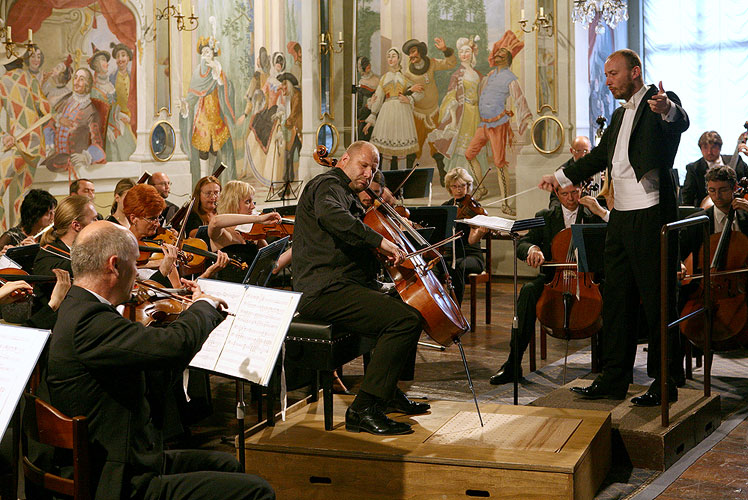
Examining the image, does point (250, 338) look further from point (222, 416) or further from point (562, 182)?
point (562, 182)

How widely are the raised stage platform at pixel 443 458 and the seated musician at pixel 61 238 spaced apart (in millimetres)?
1258

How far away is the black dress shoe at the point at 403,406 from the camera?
4086 millimetres

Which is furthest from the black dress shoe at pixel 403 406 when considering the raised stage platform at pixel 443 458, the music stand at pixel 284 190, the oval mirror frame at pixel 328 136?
the oval mirror frame at pixel 328 136

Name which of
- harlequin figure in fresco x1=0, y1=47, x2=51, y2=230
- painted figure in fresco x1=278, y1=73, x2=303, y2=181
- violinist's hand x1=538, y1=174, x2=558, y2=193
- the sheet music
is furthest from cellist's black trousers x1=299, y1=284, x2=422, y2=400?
painted figure in fresco x1=278, y1=73, x2=303, y2=181

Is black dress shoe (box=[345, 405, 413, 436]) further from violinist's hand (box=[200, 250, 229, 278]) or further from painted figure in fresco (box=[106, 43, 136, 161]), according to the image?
painted figure in fresco (box=[106, 43, 136, 161])

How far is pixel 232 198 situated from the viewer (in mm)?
5961

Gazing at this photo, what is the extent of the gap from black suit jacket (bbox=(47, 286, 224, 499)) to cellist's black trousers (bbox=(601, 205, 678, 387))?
2.46 meters

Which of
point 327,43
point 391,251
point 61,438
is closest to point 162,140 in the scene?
point 327,43

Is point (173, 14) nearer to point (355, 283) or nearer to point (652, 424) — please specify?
point (355, 283)

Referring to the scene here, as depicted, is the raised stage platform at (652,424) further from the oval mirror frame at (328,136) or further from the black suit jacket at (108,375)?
the oval mirror frame at (328,136)

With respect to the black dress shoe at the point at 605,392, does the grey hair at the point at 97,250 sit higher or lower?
higher

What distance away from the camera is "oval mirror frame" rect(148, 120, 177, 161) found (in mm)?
8516

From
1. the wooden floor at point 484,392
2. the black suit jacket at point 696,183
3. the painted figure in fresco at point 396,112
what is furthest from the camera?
the painted figure in fresco at point 396,112

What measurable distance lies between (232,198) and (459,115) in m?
5.52
